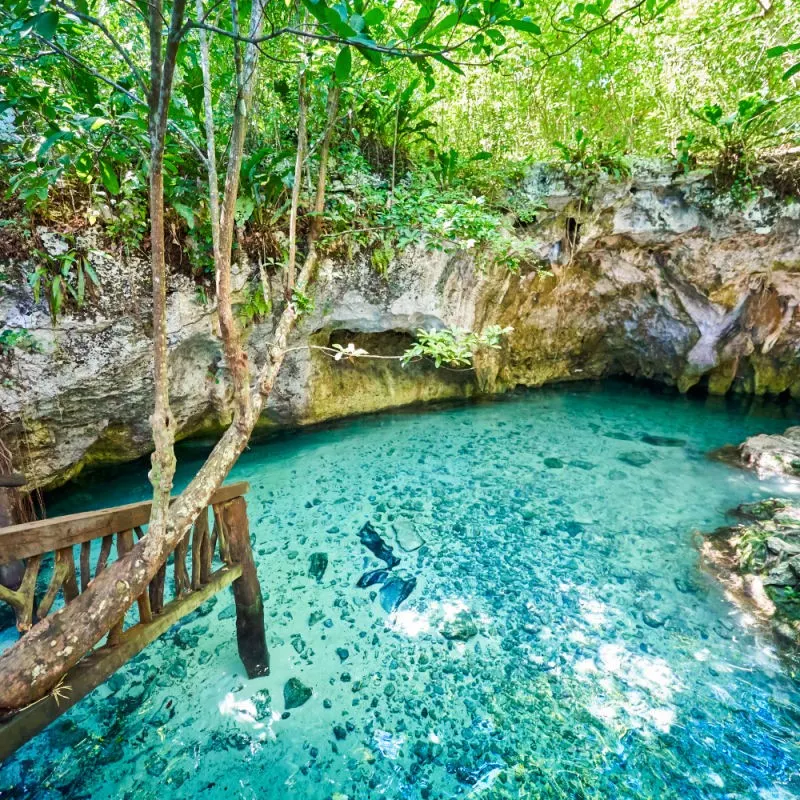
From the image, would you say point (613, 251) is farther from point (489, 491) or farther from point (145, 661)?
point (145, 661)

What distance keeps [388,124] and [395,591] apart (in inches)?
229

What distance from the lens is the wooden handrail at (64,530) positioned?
152 cm

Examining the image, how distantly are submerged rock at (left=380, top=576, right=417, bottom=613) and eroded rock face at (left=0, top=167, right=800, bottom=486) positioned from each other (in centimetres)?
243

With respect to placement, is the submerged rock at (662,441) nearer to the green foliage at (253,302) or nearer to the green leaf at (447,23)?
the green foliage at (253,302)

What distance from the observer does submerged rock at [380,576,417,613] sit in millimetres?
3312

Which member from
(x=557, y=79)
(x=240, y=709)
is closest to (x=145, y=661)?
(x=240, y=709)

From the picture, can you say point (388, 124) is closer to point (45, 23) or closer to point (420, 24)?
point (420, 24)

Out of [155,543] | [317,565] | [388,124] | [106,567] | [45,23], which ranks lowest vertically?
[317,565]

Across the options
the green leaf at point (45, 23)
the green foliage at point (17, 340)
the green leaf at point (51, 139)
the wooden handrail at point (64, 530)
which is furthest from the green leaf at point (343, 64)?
the green foliage at point (17, 340)

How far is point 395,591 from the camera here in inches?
136

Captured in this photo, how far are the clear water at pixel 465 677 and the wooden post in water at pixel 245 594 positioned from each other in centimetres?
14

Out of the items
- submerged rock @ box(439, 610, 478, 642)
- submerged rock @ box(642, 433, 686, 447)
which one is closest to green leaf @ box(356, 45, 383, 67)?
submerged rock @ box(439, 610, 478, 642)

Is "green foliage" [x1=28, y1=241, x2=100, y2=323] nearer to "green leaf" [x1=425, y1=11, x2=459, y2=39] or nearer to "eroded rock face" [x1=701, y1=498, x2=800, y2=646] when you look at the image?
"green leaf" [x1=425, y1=11, x2=459, y2=39]

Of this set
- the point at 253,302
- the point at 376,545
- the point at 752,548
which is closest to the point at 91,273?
the point at 253,302
